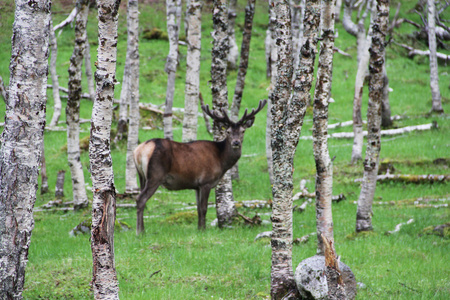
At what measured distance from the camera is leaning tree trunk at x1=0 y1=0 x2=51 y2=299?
4.77 m

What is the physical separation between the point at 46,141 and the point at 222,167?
40.2 ft

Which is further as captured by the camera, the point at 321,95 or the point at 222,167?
the point at 222,167

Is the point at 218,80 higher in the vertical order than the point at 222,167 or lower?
higher

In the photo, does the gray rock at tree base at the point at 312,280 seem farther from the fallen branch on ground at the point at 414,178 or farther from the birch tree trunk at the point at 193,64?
the fallen branch on ground at the point at 414,178

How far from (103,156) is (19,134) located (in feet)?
2.67

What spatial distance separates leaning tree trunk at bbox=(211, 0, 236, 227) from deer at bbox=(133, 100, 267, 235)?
27 centimetres

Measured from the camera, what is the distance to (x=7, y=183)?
4.80 meters

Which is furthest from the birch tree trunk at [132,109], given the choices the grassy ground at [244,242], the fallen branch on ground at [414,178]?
the fallen branch on ground at [414,178]

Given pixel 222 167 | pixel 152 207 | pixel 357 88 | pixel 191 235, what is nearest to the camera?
pixel 191 235

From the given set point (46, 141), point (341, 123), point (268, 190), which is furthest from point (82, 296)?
point (341, 123)

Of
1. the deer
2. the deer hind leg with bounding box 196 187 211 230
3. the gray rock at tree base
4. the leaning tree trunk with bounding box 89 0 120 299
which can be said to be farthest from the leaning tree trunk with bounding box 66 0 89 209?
the gray rock at tree base

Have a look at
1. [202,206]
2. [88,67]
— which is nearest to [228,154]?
[202,206]

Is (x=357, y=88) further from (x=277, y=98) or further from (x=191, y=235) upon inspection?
(x=277, y=98)

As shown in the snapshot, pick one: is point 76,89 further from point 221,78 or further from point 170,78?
point 170,78
